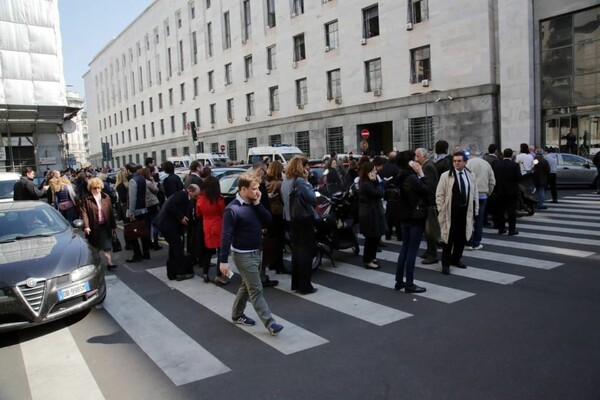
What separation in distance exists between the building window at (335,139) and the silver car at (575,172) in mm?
15285

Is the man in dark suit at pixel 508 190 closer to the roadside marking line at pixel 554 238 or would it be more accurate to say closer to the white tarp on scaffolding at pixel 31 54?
the roadside marking line at pixel 554 238

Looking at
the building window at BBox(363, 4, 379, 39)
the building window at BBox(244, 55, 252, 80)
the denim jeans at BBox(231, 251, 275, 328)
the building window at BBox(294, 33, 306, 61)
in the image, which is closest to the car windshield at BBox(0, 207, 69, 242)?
the denim jeans at BBox(231, 251, 275, 328)

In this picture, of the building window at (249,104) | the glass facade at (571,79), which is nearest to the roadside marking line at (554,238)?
the glass facade at (571,79)

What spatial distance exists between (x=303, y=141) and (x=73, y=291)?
30.2m

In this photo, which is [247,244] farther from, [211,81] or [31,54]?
[211,81]

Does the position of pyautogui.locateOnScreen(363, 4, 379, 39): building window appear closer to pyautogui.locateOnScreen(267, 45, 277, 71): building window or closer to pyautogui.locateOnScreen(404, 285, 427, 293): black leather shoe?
pyautogui.locateOnScreen(267, 45, 277, 71): building window

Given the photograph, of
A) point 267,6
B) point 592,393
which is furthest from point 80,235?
point 267,6

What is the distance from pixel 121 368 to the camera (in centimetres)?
441

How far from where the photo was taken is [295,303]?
6.16m

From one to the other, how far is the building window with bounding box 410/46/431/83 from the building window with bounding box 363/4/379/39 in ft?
10.9

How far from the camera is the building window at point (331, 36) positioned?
3153 cm

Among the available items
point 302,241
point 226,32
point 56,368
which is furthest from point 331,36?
point 56,368

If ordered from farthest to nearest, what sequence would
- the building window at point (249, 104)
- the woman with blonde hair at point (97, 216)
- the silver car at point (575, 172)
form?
the building window at point (249, 104) < the silver car at point (575, 172) < the woman with blonde hair at point (97, 216)

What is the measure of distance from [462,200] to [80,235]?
18.2 feet
